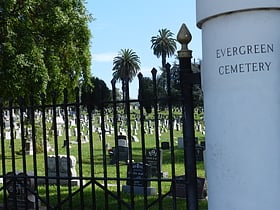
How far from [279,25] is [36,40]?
1675cm

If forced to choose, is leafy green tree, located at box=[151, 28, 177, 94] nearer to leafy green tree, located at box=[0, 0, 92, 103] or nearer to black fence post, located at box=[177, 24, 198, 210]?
leafy green tree, located at box=[0, 0, 92, 103]

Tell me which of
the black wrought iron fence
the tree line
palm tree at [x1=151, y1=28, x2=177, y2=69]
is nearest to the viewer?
the black wrought iron fence

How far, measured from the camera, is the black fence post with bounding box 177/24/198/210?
13.7 ft

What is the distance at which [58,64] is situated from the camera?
2022 cm

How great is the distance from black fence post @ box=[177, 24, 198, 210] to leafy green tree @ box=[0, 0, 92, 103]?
1259 centimetres

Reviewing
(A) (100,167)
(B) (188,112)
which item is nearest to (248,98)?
(B) (188,112)

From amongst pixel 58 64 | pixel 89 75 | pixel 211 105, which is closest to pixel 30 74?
pixel 58 64

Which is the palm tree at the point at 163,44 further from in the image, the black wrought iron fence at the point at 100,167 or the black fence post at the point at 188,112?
the black fence post at the point at 188,112

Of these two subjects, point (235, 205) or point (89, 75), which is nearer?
point (235, 205)

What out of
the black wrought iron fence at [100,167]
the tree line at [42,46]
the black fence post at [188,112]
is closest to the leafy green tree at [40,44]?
the tree line at [42,46]

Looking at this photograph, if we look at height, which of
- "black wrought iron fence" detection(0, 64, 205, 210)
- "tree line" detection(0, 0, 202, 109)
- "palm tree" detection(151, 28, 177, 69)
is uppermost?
"palm tree" detection(151, 28, 177, 69)

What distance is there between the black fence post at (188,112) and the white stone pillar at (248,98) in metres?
0.71

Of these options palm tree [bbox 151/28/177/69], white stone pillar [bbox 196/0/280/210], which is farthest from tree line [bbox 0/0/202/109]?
palm tree [bbox 151/28/177/69]

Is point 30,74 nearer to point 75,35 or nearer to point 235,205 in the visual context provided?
point 75,35
